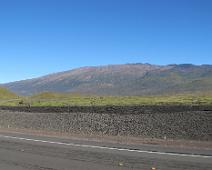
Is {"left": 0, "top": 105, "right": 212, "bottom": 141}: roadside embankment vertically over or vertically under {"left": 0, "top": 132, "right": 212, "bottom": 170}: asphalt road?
over

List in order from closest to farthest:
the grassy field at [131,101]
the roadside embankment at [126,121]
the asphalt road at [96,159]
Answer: the asphalt road at [96,159]
the roadside embankment at [126,121]
the grassy field at [131,101]

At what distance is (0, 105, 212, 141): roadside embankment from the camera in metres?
29.9

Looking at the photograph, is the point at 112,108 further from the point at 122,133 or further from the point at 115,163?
the point at 115,163

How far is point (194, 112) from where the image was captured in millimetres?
32281

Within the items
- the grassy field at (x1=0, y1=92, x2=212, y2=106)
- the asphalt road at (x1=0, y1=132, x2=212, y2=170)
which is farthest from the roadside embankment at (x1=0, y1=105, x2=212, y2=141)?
the asphalt road at (x1=0, y1=132, x2=212, y2=170)

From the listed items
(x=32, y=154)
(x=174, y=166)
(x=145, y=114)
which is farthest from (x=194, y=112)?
(x=174, y=166)

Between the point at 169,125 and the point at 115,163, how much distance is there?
726 inches

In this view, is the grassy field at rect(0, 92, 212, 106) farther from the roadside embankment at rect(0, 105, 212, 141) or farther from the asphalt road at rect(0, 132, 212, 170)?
the asphalt road at rect(0, 132, 212, 170)

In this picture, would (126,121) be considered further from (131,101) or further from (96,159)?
(131,101)

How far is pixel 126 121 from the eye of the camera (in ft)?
117

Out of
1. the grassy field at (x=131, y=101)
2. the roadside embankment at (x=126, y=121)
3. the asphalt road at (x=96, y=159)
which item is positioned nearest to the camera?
the asphalt road at (x=96, y=159)

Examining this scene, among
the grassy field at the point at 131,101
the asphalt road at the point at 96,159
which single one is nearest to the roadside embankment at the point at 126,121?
the grassy field at the point at 131,101

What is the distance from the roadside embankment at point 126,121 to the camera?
2994 cm

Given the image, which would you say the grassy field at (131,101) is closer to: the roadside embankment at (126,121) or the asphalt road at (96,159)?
the roadside embankment at (126,121)
